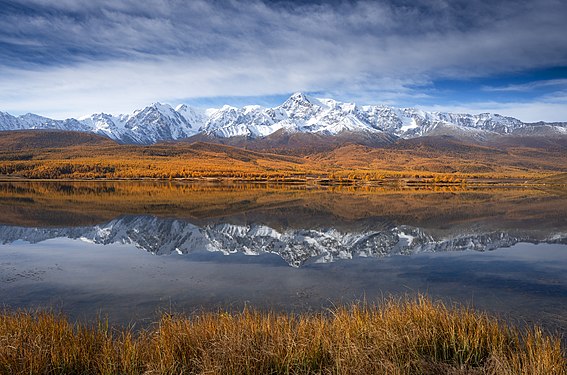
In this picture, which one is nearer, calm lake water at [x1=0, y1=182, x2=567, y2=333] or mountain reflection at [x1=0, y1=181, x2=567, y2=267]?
calm lake water at [x1=0, y1=182, x2=567, y2=333]

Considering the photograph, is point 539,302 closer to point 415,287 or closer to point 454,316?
point 415,287

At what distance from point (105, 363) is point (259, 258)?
15.9 meters

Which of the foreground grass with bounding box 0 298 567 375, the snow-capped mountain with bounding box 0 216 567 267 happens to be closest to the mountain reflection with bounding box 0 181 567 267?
the snow-capped mountain with bounding box 0 216 567 267

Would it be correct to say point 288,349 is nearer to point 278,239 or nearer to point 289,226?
point 278,239

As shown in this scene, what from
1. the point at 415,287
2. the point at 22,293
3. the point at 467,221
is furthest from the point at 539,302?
the point at 467,221

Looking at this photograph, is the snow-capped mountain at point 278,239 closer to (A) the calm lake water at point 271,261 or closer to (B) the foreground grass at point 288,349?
(A) the calm lake water at point 271,261

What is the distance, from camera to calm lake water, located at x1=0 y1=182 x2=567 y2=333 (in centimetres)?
1459

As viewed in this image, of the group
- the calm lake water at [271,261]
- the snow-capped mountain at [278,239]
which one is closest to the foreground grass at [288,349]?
the calm lake water at [271,261]

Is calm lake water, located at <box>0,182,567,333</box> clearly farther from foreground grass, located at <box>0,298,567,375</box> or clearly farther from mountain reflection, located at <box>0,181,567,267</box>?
foreground grass, located at <box>0,298,567,375</box>

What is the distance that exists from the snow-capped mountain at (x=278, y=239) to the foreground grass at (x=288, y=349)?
12.5 m

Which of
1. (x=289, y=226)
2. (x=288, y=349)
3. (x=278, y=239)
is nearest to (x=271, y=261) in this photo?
(x=278, y=239)

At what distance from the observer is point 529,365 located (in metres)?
7.12

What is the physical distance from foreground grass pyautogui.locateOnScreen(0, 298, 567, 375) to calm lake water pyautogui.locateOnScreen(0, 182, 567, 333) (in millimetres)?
4384

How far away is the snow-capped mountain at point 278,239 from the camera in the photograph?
2505cm
